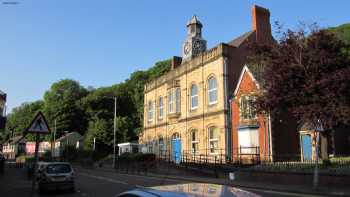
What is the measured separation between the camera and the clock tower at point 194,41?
149 feet

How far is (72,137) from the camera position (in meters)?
87.4

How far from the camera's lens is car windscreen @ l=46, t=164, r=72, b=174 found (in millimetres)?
19984

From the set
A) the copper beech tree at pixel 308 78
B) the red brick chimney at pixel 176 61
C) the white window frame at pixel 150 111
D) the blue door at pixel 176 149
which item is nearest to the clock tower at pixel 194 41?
the red brick chimney at pixel 176 61

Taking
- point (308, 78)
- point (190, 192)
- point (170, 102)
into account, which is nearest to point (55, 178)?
point (308, 78)

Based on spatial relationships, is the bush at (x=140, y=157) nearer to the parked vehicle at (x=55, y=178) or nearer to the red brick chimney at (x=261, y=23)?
the red brick chimney at (x=261, y=23)

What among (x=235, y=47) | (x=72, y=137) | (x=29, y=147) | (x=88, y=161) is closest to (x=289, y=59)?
(x=235, y=47)

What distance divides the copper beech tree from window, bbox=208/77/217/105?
46.4 ft

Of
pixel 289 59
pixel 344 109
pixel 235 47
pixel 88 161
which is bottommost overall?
pixel 88 161

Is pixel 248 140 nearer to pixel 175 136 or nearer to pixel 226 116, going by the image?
pixel 226 116

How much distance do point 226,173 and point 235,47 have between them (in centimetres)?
1293

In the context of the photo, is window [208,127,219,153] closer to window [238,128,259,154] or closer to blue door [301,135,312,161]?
window [238,128,259,154]

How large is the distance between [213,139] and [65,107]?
6159 cm

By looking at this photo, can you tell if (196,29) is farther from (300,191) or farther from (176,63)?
(300,191)

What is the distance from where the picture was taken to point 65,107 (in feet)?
297
